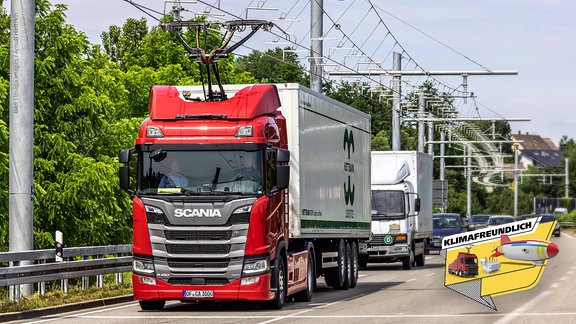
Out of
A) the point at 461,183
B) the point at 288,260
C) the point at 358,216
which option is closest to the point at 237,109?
the point at 288,260

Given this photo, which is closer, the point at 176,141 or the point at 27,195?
the point at 176,141

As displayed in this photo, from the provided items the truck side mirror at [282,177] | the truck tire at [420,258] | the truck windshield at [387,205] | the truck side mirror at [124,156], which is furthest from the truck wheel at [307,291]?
the truck tire at [420,258]

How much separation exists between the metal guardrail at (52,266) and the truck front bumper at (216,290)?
73.6 inches

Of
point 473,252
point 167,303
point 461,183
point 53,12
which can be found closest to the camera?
point 473,252

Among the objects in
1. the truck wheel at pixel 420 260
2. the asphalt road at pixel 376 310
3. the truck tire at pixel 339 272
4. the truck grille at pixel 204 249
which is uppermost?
the truck grille at pixel 204 249

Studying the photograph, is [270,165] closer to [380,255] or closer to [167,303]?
[167,303]

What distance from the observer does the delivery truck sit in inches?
1489

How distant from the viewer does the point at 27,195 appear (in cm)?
2219

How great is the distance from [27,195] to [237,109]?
407 cm

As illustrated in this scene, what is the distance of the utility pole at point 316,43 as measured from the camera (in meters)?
36.2

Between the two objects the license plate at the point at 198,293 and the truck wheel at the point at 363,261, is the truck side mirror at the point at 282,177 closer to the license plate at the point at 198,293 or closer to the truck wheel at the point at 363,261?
the license plate at the point at 198,293

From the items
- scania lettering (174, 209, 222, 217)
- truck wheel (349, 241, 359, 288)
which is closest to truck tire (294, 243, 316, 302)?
scania lettering (174, 209, 222, 217)

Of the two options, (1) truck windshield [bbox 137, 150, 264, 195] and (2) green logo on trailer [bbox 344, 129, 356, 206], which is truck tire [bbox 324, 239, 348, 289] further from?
(1) truck windshield [bbox 137, 150, 264, 195]

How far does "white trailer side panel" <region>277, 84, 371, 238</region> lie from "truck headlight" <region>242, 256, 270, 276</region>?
→ 2.00 metres
